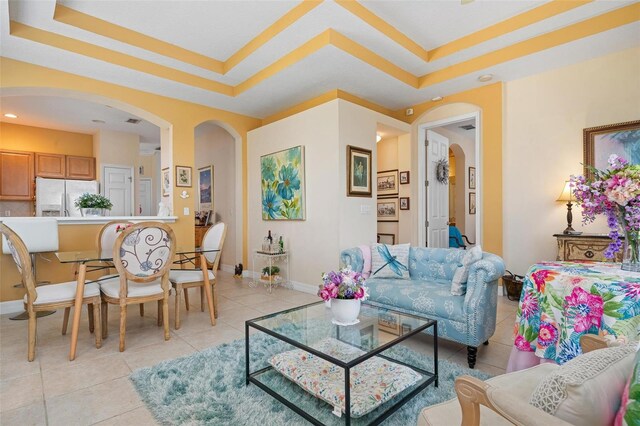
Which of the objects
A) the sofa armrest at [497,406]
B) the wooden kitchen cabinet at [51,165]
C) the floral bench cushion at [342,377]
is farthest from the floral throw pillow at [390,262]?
the wooden kitchen cabinet at [51,165]

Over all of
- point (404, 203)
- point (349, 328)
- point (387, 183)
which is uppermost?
point (387, 183)

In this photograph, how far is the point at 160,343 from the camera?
2.72 m

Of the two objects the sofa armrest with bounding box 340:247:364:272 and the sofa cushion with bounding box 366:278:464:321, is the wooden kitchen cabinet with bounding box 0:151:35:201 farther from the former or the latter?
the sofa cushion with bounding box 366:278:464:321

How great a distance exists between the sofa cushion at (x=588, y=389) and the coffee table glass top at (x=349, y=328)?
0.84m

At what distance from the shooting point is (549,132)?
394 cm

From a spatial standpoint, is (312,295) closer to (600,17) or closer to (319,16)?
(319,16)

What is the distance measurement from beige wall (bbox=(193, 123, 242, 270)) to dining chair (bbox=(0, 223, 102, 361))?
325 centimetres

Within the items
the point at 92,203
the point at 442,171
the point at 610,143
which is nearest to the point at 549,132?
the point at 610,143

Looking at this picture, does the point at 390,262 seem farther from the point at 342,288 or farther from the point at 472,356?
the point at 342,288

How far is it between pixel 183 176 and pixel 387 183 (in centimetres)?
345

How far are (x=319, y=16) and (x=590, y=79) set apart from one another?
318 cm

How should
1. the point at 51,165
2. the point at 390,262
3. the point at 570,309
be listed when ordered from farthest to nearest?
the point at 51,165
the point at 390,262
the point at 570,309

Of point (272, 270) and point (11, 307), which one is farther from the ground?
point (272, 270)

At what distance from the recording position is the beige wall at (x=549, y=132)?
352cm
